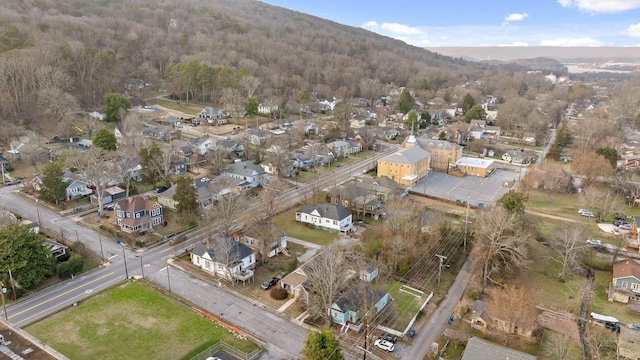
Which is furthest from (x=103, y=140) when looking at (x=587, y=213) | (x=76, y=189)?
(x=587, y=213)

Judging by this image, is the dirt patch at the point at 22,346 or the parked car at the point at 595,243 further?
the parked car at the point at 595,243

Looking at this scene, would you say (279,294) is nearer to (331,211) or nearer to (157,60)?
(331,211)

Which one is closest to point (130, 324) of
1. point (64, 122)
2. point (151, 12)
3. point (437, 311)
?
point (437, 311)

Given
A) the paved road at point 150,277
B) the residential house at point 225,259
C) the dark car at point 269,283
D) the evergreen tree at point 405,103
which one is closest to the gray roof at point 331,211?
the residential house at point 225,259

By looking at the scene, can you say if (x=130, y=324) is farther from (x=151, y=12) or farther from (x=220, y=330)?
(x=151, y=12)

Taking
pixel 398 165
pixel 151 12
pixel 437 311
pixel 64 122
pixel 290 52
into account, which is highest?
pixel 151 12

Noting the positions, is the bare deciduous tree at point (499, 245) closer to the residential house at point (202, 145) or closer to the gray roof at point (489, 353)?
the gray roof at point (489, 353)
